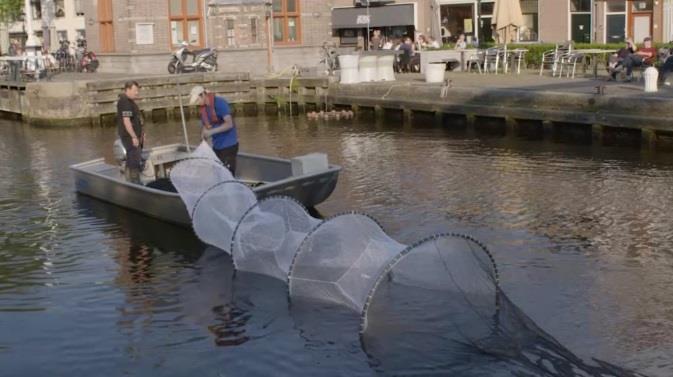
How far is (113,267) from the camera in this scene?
13.3 meters

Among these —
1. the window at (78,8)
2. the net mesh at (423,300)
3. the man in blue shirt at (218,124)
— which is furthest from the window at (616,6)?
the window at (78,8)

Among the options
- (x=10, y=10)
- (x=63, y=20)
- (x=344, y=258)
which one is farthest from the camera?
(x=10, y=10)

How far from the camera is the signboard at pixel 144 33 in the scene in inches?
1574

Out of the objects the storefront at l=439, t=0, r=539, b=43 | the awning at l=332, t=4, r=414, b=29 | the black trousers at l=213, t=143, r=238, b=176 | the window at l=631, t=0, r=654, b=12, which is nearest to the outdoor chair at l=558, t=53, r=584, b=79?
the window at l=631, t=0, r=654, b=12

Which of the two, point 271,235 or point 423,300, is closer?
point 423,300

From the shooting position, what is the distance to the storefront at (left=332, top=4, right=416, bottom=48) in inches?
1638

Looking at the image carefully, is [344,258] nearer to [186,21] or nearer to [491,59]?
[491,59]

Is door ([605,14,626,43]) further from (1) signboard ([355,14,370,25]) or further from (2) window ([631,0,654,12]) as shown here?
(1) signboard ([355,14,370,25])

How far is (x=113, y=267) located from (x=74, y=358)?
347cm

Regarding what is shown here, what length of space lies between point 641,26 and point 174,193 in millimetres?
24111

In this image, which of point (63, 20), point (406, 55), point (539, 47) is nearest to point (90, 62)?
point (406, 55)

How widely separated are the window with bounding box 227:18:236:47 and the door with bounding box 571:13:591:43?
13086mm

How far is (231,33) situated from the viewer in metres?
40.4

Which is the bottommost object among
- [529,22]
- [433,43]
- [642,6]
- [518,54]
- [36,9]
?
[518,54]
